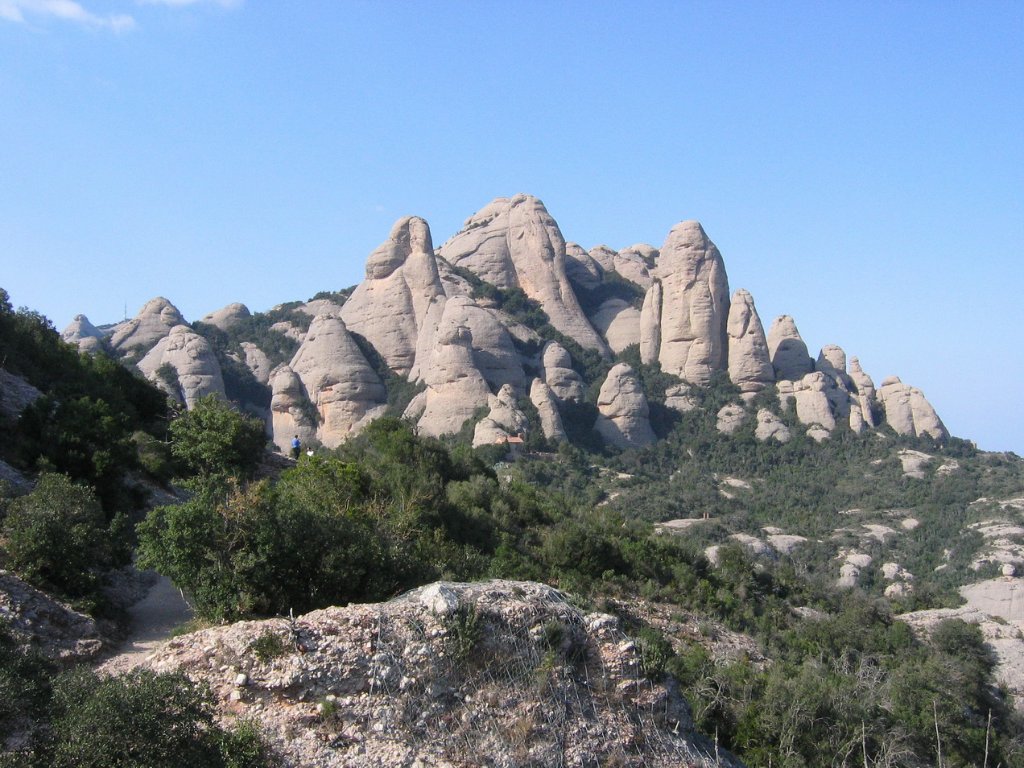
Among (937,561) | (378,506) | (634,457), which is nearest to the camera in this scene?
(378,506)

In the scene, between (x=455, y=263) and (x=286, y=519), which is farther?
(x=455, y=263)

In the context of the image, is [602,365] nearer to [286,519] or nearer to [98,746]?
[286,519]

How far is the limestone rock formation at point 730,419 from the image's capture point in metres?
56.3

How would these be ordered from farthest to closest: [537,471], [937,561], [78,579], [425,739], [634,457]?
[634,457] < [537,471] < [937,561] < [78,579] < [425,739]

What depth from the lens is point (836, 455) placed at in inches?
2104

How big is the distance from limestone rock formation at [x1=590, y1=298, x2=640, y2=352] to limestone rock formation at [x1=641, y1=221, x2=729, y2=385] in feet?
14.8

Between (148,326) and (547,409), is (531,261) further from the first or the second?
(148,326)

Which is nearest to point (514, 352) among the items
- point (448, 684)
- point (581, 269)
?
point (581, 269)

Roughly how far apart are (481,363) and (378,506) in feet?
123

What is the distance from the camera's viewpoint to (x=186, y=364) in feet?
182

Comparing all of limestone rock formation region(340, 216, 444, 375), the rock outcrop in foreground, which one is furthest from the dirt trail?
limestone rock formation region(340, 216, 444, 375)

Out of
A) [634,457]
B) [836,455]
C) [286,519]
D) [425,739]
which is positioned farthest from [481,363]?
[425,739]

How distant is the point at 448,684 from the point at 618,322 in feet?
188

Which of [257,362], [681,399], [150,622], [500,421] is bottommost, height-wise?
[150,622]
